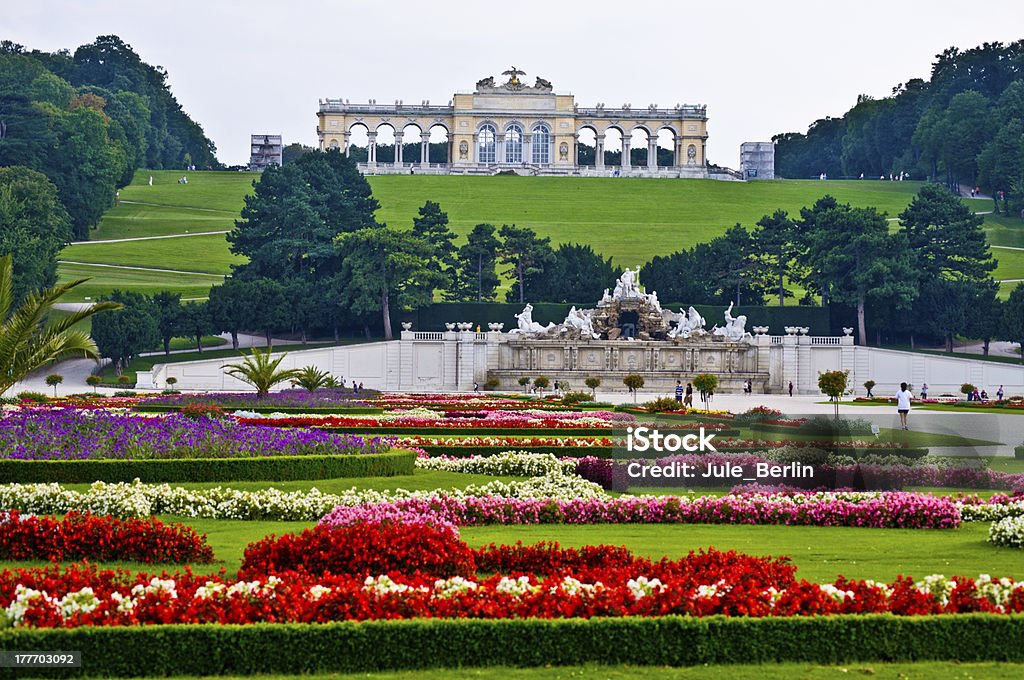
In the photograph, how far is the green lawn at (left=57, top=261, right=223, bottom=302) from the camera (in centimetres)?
6456

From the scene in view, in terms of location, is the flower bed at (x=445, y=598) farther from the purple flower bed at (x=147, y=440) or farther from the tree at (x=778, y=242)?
the tree at (x=778, y=242)

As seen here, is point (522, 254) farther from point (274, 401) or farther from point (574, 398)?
point (274, 401)

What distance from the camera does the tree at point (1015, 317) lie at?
184ft

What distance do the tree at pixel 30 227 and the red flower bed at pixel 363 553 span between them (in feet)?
154

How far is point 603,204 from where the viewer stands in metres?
88.6

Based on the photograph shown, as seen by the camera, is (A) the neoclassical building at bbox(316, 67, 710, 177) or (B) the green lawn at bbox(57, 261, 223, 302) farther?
(A) the neoclassical building at bbox(316, 67, 710, 177)

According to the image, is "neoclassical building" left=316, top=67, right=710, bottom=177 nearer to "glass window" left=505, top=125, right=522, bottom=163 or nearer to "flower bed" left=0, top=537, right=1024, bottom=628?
"glass window" left=505, top=125, right=522, bottom=163

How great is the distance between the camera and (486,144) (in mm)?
110812

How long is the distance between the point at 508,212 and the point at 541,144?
26871 mm

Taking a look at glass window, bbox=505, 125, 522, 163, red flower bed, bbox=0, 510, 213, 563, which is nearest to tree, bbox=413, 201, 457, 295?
glass window, bbox=505, 125, 522, 163

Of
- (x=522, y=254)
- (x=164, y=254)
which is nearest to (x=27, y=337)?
(x=522, y=254)

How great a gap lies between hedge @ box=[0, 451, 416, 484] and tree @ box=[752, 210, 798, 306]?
4857 cm

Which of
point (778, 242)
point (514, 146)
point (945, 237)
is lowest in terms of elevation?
point (778, 242)

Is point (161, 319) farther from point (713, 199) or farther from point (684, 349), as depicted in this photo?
point (713, 199)
